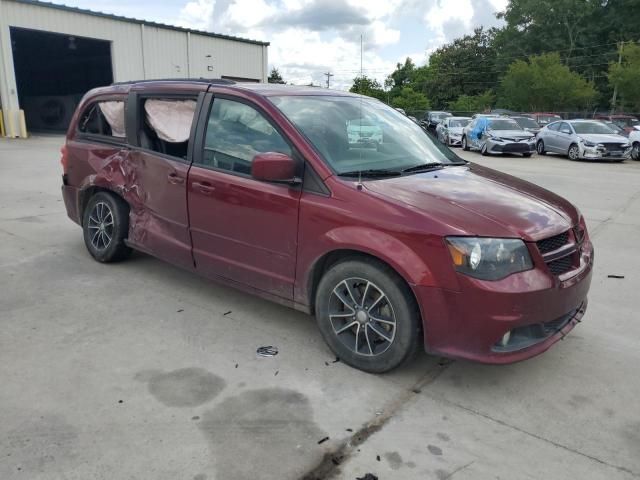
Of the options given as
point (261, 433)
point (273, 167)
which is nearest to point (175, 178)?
point (273, 167)

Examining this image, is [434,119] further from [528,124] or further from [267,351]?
[267,351]

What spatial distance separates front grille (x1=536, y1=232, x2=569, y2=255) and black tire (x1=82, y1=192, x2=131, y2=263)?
11.9 ft

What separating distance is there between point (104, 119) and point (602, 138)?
681 inches

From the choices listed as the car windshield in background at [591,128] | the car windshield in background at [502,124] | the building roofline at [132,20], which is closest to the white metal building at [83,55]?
the building roofline at [132,20]

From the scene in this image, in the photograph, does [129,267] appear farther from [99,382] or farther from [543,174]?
[543,174]

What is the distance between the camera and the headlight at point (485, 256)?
2.96 metres

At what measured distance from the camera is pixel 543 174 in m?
13.8

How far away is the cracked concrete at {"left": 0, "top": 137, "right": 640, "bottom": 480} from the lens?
2576 millimetres

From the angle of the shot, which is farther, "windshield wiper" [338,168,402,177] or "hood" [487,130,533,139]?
"hood" [487,130,533,139]

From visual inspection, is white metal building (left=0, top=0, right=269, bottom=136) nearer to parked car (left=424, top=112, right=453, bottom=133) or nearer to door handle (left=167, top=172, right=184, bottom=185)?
parked car (left=424, top=112, right=453, bottom=133)

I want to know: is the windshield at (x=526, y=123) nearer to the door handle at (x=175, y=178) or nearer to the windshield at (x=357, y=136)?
the windshield at (x=357, y=136)

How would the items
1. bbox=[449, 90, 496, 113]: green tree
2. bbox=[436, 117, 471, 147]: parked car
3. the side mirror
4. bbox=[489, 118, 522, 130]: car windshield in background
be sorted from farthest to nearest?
1. bbox=[449, 90, 496, 113]: green tree
2. bbox=[436, 117, 471, 147]: parked car
3. bbox=[489, 118, 522, 130]: car windshield in background
4. the side mirror

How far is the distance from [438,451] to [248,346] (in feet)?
5.09

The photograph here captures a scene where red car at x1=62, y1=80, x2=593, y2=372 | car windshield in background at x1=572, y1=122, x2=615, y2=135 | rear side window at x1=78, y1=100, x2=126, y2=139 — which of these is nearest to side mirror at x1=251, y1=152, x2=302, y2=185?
red car at x1=62, y1=80, x2=593, y2=372
